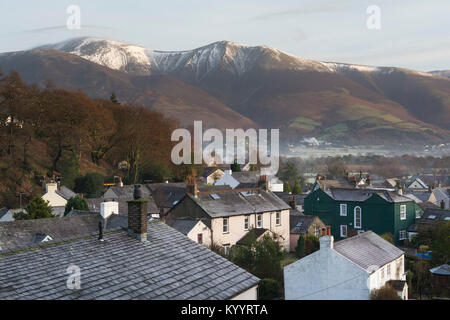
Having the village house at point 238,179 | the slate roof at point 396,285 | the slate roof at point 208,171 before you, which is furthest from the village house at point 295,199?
the slate roof at point 396,285

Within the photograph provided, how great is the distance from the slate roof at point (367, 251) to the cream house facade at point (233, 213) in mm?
13174

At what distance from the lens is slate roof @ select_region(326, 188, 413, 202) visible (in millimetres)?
48806

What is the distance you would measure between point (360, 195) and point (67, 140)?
3682 cm

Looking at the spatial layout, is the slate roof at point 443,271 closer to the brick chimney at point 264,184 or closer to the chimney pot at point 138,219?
the brick chimney at point 264,184

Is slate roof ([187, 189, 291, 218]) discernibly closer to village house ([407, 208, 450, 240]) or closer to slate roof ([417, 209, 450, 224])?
village house ([407, 208, 450, 240])

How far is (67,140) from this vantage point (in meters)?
66.1

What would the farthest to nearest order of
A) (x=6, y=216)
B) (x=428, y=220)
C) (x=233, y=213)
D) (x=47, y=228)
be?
(x=428, y=220)
(x=6, y=216)
(x=233, y=213)
(x=47, y=228)

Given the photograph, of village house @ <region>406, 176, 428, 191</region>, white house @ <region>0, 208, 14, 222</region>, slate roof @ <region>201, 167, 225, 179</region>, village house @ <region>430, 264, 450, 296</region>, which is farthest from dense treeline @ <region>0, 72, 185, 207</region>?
village house @ <region>406, 176, 428, 191</region>

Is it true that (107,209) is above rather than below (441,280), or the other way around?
above

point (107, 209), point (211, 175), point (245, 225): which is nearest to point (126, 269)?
point (107, 209)

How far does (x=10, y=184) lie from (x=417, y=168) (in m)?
152

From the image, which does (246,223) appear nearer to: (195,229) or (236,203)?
(236,203)

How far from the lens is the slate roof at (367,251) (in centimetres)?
2392

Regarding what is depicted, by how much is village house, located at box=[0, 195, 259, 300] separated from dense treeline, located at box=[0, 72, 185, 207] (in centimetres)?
4051
